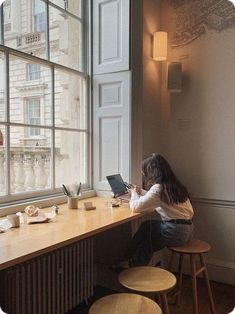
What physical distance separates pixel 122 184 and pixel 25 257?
50.4 inches

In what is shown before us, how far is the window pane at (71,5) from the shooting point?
2455 mm

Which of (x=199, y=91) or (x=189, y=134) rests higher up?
(x=199, y=91)

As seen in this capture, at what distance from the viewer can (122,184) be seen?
2.45m

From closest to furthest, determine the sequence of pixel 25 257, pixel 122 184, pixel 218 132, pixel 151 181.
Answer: pixel 25 257 → pixel 151 181 → pixel 122 184 → pixel 218 132

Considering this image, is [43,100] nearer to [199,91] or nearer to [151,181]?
[151,181]

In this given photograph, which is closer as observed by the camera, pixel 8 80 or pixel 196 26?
pixel 8 80

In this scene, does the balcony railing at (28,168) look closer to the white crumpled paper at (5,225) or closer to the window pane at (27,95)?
the window pane at (27,95)

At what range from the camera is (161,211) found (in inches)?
86.3

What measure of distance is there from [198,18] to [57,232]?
2.28 meters

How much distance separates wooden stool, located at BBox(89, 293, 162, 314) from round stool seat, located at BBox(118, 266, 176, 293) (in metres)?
0.12

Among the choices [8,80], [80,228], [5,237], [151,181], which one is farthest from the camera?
[151,181]

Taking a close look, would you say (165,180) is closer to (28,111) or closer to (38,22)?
(28,111)

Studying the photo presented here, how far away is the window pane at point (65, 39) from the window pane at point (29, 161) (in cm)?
63

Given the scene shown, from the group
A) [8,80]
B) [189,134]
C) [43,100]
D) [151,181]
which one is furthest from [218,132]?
[8,80]
